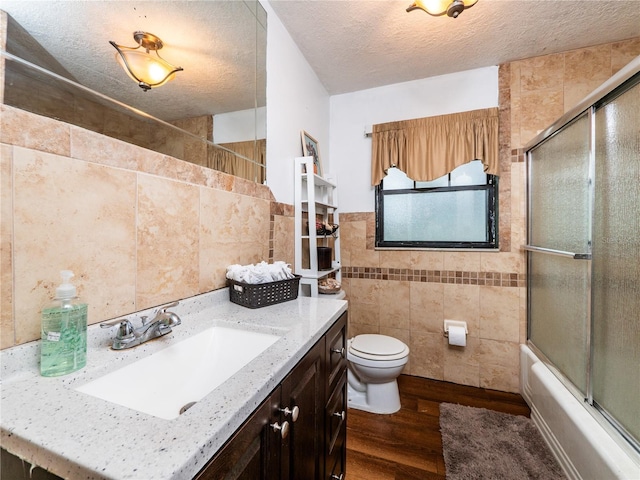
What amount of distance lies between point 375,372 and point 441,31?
224 centimetres

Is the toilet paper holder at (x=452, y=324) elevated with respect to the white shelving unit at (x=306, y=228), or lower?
lower

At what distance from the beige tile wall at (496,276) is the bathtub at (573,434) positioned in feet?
1.00

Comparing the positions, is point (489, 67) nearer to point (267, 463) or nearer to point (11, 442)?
point (267, 463)

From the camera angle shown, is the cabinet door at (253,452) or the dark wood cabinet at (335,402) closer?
the cabinet door at (253,452)

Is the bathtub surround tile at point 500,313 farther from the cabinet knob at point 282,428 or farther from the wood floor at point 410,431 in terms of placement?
the cabinet knob at point 282,428

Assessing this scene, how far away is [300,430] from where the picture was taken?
778 mm

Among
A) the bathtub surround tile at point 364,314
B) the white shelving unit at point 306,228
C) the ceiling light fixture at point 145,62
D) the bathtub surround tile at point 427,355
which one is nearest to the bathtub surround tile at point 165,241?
the ceiling light fixture at point 145,62

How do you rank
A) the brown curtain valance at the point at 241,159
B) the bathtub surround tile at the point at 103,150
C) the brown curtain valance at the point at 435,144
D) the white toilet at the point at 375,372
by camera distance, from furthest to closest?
the brown curtain valance at the point at 435,144 < the white toilet at the point at 375,372 < the brown curtain valance at the point at 241,159 < the bathtub surround tile at the point at 103,150

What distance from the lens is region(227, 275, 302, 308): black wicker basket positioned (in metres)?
1.16

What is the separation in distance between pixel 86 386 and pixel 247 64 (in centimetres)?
152

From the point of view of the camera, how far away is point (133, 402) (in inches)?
26.6

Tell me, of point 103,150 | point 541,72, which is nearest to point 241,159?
point 103,150

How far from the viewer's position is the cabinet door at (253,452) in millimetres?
456

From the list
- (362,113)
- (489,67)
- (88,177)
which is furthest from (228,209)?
(489,67)
